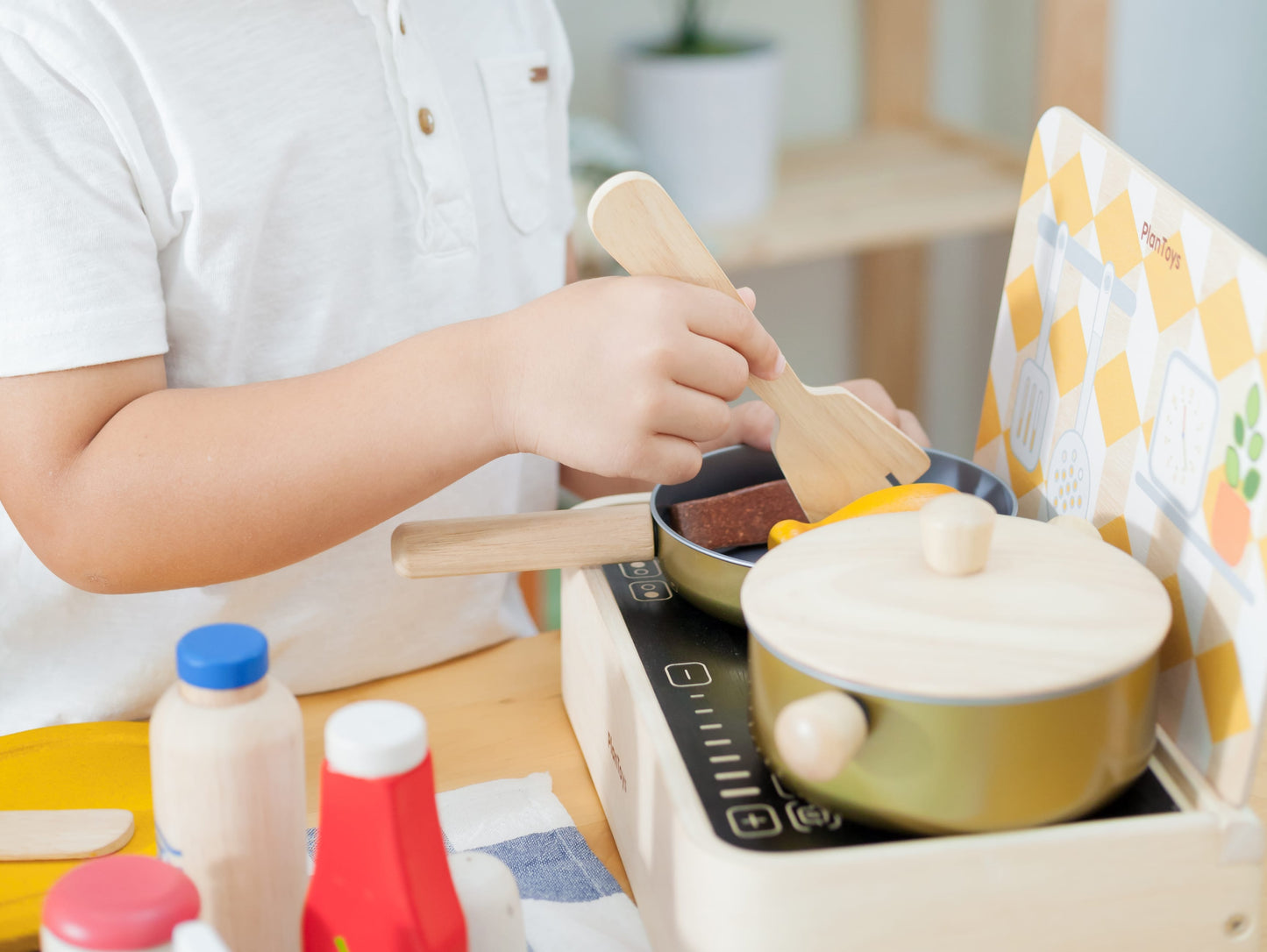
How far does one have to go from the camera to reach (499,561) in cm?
59

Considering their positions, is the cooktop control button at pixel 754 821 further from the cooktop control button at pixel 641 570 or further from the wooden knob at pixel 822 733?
the cooktop control button at pixel 641 570

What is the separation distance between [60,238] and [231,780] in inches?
13.8

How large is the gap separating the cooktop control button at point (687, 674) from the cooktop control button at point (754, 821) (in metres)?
0.08

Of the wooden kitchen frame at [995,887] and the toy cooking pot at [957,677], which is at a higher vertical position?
the toy cooking pot at [957,677]


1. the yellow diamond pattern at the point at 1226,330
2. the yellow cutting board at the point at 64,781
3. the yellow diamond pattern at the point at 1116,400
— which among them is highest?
the yellow diamond pattern at the point at 1226,330

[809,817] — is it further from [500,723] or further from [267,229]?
[267,229]

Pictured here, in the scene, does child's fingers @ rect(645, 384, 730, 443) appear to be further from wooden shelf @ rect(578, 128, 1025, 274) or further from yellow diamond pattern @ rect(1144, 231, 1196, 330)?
wooden shelf @ rect(578, 128, 1025, 274)

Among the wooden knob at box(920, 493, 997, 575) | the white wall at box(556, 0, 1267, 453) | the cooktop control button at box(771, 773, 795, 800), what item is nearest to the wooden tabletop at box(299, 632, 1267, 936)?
the cooktop control button at box(771, 773, 795, 800)

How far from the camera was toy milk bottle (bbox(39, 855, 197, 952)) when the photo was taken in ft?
1.07

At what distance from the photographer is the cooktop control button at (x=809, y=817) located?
1.43 feet

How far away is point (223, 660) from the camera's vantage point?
14.5 inches

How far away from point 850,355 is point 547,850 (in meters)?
1.59

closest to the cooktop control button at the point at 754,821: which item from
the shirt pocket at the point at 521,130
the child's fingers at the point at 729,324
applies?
the child's fingers at the point at 729,324

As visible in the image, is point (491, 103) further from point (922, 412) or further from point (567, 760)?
point (922, 412)
